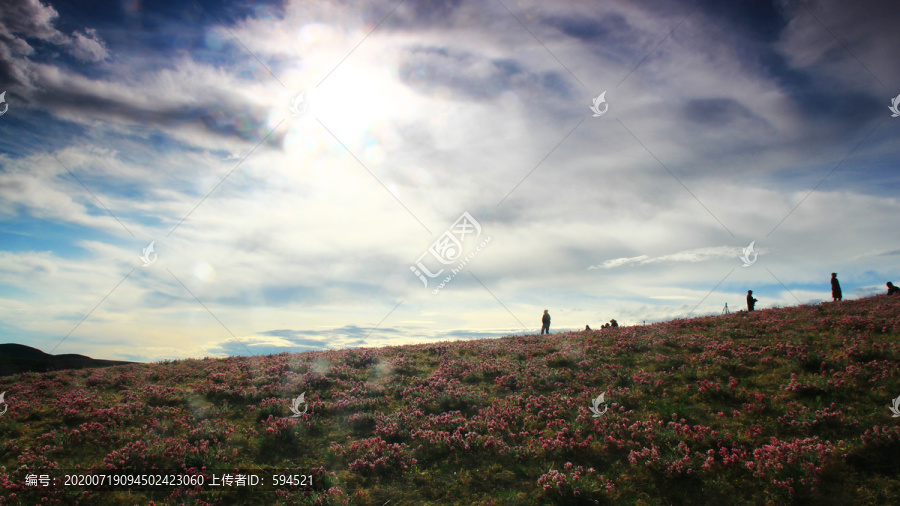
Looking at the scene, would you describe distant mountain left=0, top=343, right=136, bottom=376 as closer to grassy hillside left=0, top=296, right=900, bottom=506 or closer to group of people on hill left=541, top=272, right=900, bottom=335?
grassy hillside left=0, top=296, right=900, bottom=506

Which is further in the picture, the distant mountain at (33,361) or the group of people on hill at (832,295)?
the distant mountain at (33,361)

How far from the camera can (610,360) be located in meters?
18.8

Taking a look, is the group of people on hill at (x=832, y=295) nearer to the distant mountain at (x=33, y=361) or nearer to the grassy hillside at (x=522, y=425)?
the grassy hillside at (x=522, y=425)

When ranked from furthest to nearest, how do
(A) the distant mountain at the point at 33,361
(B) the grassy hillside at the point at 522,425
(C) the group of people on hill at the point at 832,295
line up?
(A) the distant mountain at the point at 33,361 < (C) the group of people on hill at the point at 832,295 < (B) the grassy hillside at the point at 522,425

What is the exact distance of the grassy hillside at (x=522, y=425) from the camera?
10.5 meters

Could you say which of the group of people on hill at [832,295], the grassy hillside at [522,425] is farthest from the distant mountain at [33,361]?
the group of people on hill at [832,295]

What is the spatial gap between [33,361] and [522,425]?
165 feet

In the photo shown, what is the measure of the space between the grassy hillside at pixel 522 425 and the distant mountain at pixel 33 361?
57.5 feet

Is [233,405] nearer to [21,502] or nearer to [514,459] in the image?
[21,502]

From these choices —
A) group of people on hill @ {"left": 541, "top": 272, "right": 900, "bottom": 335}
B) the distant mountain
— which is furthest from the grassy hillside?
the distant mountain

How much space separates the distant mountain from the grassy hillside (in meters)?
17.5

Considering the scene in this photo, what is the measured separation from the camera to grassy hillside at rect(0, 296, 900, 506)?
34.4 ft

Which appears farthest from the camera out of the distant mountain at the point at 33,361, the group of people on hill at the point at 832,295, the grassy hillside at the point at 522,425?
the distant mountain at the point at 33,361

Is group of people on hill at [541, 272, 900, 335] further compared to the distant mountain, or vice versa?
the distant mountain
